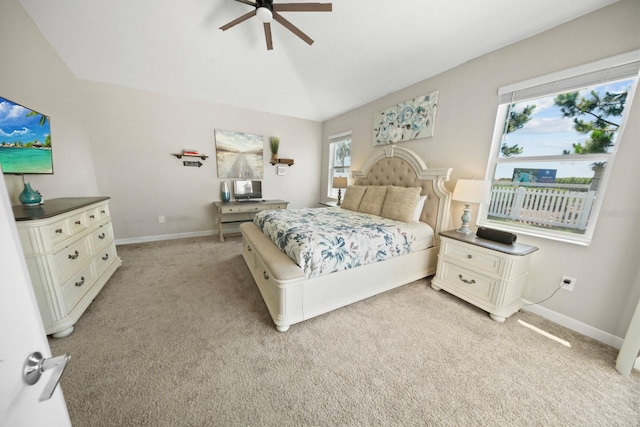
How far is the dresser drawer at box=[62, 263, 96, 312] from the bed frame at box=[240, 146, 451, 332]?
138cm

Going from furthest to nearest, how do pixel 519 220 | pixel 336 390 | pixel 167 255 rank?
1. pixel 167 255
2. pixel 519 220
3. pixel 336 390

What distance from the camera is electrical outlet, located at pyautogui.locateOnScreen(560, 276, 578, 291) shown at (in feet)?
5.90

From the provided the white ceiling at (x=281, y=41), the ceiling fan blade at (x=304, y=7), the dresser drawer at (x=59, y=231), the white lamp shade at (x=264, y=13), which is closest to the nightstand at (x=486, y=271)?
the white ceiling at (x=281, y=41)

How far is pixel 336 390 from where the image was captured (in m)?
1.25

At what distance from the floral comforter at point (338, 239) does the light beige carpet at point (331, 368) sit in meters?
0.47

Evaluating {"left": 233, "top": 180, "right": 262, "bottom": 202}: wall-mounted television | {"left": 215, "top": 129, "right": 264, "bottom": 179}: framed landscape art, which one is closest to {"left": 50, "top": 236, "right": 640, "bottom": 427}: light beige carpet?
{"left": 233, "top": 180, "right": 262, "bottom": 202}: wall-mounted television

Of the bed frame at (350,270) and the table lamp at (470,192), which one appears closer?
the bed frame at (350,270)

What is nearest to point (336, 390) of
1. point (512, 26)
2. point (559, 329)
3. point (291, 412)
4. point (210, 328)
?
point (291, 412)

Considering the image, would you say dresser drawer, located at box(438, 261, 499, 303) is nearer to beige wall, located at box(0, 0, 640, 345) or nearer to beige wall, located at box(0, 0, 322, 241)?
beige wall, located at box(0, 0, 640, 345)

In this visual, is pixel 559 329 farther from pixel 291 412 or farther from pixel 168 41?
pixel 168 41

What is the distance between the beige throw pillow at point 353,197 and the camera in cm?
323

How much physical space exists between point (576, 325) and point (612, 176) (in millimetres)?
1215

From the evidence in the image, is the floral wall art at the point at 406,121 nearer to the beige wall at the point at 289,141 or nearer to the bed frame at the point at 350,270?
the beige wall at the point at 289,141

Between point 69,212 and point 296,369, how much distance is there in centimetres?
215
